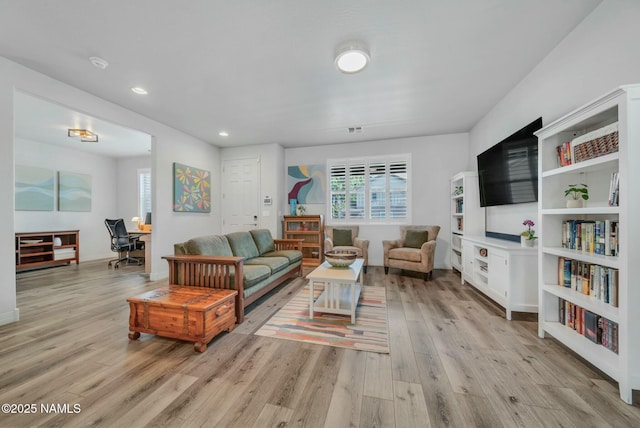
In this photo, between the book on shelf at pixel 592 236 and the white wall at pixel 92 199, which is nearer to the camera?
the book on shelf at pixel 592 236

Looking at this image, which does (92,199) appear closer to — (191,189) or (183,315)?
(191,189)

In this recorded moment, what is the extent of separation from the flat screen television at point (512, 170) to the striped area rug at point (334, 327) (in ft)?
6.97

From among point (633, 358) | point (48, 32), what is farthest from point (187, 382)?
point (48, 32)

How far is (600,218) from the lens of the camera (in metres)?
1.93

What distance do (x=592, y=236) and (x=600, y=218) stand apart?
1.03 feet

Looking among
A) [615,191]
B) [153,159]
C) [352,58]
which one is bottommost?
[615,191]

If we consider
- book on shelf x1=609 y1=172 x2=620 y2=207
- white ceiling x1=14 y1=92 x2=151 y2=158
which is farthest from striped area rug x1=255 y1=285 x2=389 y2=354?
white ceiling x1=14 y1=92 x2=151 y2=158

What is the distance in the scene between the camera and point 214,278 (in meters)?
2.47

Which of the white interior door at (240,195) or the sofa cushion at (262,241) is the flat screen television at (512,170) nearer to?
the sofa cushion at (262,241)

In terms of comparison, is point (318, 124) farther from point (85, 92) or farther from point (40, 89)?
point (40, 89)

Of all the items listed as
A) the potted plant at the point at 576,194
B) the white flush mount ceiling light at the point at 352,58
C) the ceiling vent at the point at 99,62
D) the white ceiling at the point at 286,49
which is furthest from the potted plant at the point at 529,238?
the ceiling vent at the point at 99,62

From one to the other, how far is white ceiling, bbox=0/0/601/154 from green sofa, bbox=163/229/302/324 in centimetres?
193

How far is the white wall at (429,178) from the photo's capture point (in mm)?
4781

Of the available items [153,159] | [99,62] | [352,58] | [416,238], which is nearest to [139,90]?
[99,62]
